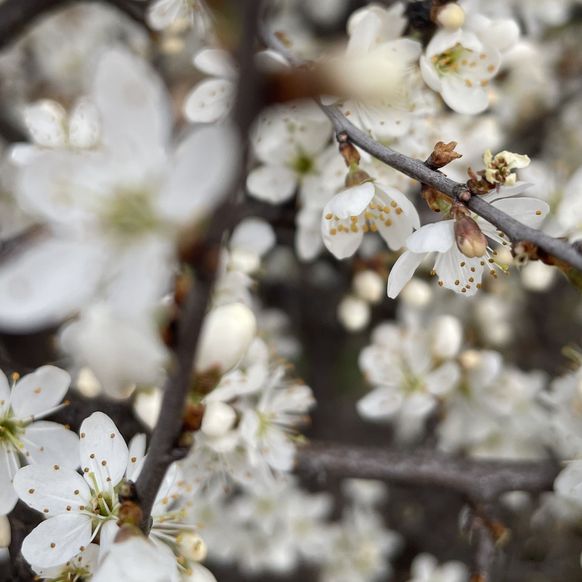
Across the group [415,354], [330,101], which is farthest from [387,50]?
[415,354]

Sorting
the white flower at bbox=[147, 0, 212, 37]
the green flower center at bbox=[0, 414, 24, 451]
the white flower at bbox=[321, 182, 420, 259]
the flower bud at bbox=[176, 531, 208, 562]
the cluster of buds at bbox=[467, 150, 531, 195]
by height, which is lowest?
the flower bud at bbox=[176, 531, 208, 562]

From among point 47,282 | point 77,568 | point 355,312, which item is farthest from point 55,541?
point 355,312

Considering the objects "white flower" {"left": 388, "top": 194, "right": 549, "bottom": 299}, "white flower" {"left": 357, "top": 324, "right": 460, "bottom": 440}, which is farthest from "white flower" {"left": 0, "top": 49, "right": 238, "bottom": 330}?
"white flower" {"left": 357, "top": 324, "right": 460, "bottom": 440}

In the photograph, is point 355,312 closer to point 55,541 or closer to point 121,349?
point 55,541

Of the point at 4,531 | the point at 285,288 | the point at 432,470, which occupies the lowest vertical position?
the point at 285,288

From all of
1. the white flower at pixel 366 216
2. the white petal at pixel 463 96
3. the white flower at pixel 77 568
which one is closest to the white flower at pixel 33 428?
the white flower at pixel 77 568

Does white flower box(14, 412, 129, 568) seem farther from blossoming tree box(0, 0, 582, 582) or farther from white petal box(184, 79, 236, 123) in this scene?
white petal box(184, 79, 236, 123)
